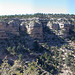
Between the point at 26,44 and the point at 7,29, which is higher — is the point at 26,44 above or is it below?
below

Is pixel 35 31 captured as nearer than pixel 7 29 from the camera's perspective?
No

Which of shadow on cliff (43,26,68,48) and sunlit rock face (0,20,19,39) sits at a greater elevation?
sunlit rock face (0,20,19,39)

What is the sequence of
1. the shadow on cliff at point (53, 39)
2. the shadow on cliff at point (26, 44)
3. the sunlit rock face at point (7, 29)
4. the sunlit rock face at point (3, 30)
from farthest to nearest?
the shadow on cliff at point (53, 39)
the sunlit rock face at point (7, 29)
the sunlit rock face at point (3, 30)
the shadow on cliff at point (26, 44)

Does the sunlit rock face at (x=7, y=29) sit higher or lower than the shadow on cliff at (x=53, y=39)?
A: higher

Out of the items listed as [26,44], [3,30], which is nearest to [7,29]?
[3,30]

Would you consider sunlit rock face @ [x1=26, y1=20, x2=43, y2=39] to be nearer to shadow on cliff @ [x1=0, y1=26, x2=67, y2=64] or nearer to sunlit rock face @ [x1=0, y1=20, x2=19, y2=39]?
shadow on cliff @ [x1=0, y1=26, x2=67, y2=64]

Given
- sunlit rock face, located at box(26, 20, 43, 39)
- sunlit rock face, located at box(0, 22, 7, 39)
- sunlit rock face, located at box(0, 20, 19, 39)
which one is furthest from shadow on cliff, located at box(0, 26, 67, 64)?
sunlit rock face, located at box(0, 22, 7, 39)

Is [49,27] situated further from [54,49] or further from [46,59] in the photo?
[46,59]

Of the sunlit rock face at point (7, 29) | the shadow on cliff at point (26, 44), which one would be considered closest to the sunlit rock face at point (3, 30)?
the sunlit rock face at point (7, 29)

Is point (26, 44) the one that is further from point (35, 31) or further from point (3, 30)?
point (3, 30)

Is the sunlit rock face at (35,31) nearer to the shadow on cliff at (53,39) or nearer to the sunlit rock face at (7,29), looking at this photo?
the shadow on cliff at (53,39)

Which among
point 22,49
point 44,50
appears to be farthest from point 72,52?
point 22,49
